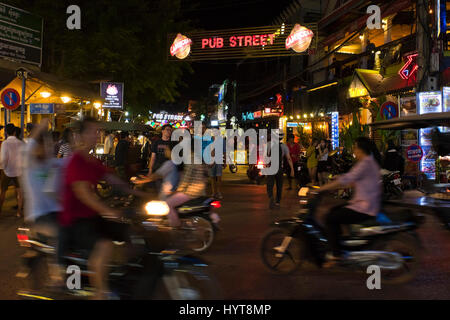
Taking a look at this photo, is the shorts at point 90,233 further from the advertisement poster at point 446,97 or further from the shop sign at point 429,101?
the advertisement poster at point 446,97

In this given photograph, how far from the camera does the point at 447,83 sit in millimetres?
13797

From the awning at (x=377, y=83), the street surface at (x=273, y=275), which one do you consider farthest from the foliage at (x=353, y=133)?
the street surface at (x=273, y=275)

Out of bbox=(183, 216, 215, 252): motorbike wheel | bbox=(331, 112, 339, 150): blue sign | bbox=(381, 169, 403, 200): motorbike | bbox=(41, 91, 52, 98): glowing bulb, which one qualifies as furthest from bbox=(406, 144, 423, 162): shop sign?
bbox=(41, 91, 52, 98): glowing bulb

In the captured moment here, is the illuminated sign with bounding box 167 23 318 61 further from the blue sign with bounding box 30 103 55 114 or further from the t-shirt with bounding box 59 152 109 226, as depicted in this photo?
the t-shirt with bounding box 59 152 109 226

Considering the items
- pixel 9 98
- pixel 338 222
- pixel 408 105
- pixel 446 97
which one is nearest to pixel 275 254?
pixel 338 222

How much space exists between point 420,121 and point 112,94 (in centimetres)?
1584

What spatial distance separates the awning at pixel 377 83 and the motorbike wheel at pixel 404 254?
1141cm

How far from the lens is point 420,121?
24.0 feet

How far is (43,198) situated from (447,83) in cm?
1336

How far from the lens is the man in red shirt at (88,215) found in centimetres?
357

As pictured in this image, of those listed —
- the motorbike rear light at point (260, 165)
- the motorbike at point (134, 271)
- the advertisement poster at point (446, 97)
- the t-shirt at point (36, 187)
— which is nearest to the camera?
the motorbike at point (134, 271)

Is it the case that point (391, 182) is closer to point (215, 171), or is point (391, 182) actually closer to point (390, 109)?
point (390, 109)

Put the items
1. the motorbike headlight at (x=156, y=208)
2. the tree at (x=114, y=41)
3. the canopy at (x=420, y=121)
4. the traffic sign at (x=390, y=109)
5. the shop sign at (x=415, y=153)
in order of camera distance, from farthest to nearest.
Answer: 1. the tree at (x=114, y=41)
2. the traffic sign at (x=390, y=109)
3. the shop sign at (x=415, y=153)
4. the canopy at (x=420, y=121)
5. the motorbike headlight at (x=156, y=208)
